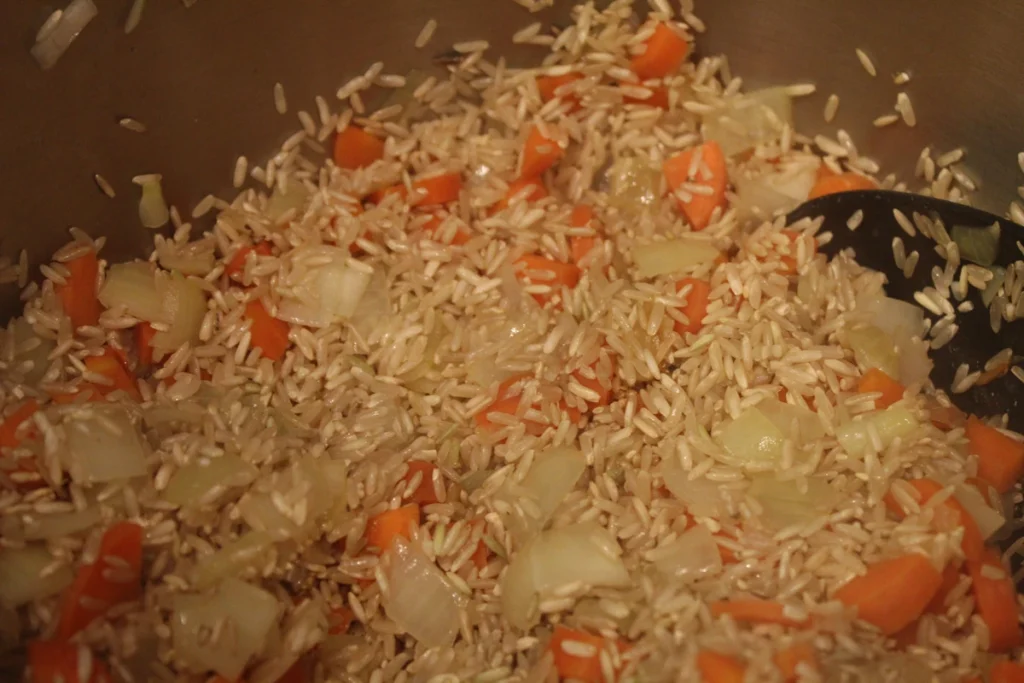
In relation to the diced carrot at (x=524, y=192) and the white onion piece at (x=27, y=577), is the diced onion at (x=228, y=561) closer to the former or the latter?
the white onion piece at (x=27, y=577)

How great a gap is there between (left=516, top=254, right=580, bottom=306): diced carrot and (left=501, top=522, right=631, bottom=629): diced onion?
0.66 meters

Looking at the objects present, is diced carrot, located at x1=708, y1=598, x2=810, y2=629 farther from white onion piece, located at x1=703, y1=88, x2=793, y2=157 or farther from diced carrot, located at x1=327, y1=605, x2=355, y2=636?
white onion piece, located at x1=703, y1=88, x2=793, y2=157

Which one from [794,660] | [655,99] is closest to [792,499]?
[794,660]

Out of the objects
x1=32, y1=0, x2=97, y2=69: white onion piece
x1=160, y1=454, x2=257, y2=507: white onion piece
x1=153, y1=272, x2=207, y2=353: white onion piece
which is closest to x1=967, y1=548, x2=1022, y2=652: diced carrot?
x1=160, y1=454, x2=257, y2=507: white onion piece

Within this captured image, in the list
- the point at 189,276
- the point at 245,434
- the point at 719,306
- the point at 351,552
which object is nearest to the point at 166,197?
the point at 189,276

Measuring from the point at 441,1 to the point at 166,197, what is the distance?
2.95 feet

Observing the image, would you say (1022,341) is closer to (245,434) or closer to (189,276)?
(245,434)

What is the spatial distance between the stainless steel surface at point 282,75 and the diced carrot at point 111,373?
0.25 metres

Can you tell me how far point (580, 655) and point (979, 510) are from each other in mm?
988

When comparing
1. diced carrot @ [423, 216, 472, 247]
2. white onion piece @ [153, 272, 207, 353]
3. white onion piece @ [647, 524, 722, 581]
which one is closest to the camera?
white onion piece @ [647, 524, 722, 581]

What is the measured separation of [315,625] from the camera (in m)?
1.83

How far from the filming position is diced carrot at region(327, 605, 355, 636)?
6.34 ft

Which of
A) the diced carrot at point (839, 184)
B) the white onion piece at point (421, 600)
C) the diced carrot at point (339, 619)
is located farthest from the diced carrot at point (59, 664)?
the diced carrot at point (839, 184)

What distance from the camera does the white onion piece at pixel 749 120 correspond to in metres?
2.50
